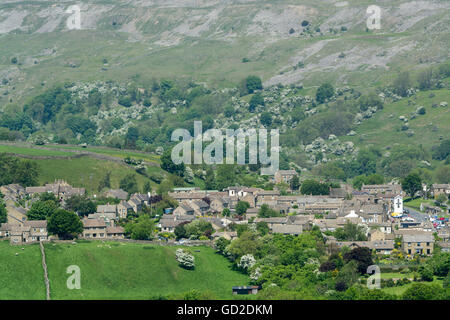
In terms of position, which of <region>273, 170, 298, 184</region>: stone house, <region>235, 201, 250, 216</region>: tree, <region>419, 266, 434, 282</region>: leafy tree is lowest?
<region>419, 266, 434, 282</region>: leafy tree

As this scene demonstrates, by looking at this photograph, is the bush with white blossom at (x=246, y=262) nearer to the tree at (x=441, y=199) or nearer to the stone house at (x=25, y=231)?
the stone house at (x=25, y=231)

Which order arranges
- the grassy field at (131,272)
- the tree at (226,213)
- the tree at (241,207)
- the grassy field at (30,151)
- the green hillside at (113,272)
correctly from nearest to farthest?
the green hillside at (113,272)
the grassy field at (131,272)
the tree at (241,207)
the tree at (226,213)
the grassy field at (30,151)

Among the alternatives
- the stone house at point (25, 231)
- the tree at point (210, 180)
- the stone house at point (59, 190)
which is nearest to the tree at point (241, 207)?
the stone house at point (59, 190)

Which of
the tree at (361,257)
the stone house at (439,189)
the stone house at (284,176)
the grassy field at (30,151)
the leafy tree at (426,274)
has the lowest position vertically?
the leafy tree at (426,274)

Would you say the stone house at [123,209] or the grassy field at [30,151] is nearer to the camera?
the stone house at [123,209]

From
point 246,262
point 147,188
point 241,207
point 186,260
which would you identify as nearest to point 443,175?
point 241,207

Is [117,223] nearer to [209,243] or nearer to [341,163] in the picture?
[209,243]

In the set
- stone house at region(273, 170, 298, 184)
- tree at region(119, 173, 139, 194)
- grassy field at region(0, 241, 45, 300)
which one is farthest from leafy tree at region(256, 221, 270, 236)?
stone house at region(273, 170, 298, 184)

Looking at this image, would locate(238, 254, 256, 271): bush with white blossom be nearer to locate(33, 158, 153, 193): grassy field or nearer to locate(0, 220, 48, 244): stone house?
locate(0, 220, 48, 244): stone house
